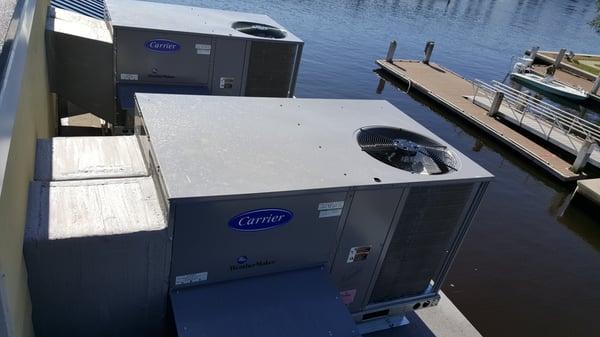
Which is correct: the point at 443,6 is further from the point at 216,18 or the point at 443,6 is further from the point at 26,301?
the point at 26,301

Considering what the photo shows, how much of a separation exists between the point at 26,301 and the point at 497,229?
1027cm

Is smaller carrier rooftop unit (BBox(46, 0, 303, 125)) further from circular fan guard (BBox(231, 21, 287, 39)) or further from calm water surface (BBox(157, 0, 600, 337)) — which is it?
calm water surface (BBox(157, 0, 600, 337))

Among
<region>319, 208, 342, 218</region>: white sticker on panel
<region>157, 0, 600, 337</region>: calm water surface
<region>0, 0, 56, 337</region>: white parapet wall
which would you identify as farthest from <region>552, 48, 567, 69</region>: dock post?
<region>0, 0, 56, 337</region>: white parapet wall

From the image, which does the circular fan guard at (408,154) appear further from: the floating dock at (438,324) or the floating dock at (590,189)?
the floating dock at (590,189)

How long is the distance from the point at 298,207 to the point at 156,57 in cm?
463

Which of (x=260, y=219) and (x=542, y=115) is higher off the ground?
(x=260, y=219)

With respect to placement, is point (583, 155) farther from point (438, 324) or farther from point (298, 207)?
point (298, 207)

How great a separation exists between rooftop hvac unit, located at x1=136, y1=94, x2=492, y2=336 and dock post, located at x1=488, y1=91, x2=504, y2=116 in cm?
1367

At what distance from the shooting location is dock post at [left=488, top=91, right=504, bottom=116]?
55.1ft

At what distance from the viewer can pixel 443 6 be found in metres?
50.8

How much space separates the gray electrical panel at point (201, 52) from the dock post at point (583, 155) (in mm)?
10022

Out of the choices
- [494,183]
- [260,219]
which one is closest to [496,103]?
[494,183]

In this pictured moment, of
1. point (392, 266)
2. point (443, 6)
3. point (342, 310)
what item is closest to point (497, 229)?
point (392, 266)

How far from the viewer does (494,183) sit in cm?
1334
